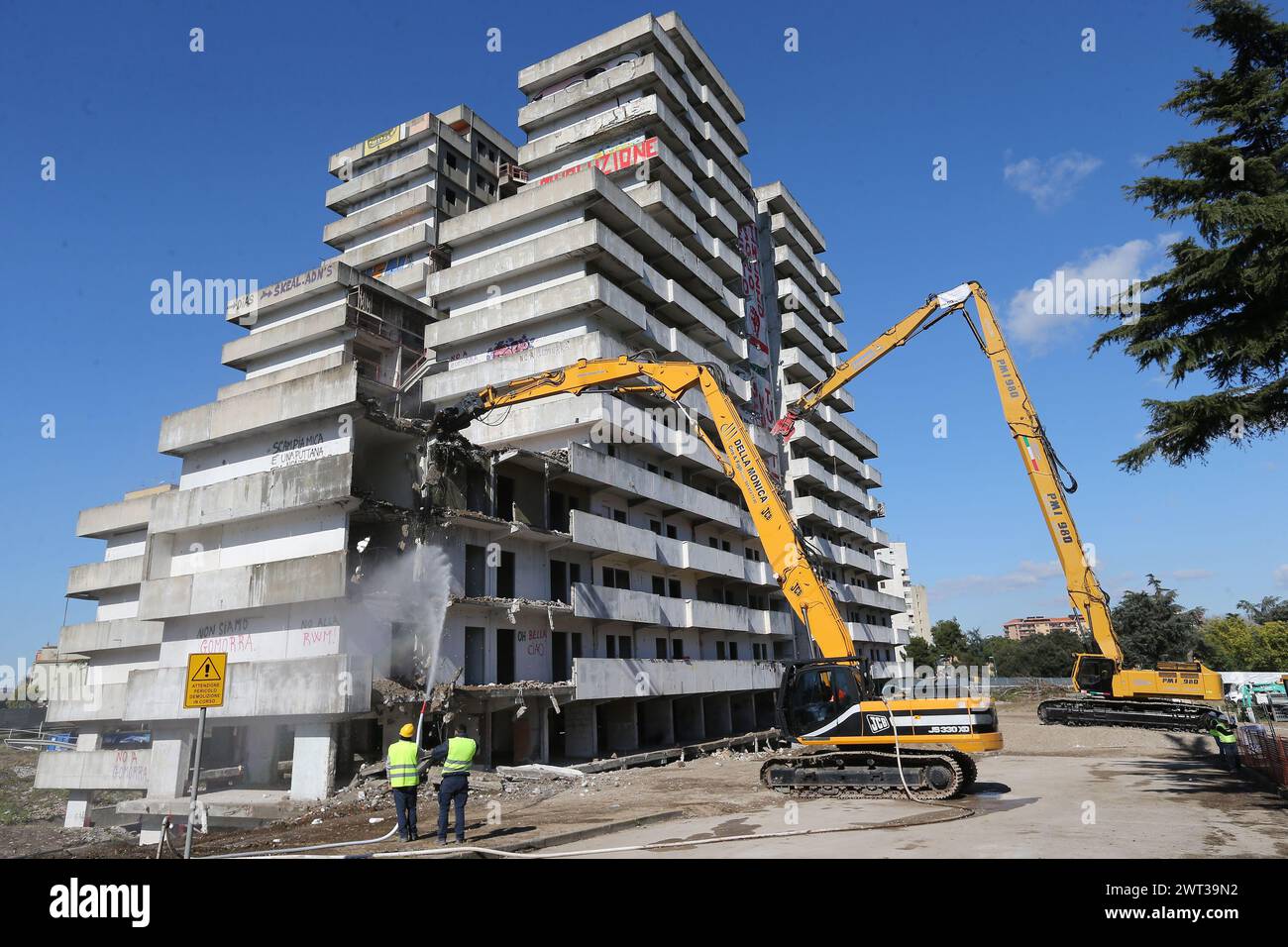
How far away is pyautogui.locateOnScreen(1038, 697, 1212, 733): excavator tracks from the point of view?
1158 inches

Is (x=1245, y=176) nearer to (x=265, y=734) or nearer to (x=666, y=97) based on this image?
(x=265, y=734)

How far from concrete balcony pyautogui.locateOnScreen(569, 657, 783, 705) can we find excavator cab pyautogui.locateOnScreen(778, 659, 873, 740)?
1237 cm

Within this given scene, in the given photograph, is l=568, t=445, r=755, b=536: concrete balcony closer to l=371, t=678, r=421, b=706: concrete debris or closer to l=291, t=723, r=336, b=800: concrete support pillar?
l=371, t=678, r=421, b=706: concrete debris

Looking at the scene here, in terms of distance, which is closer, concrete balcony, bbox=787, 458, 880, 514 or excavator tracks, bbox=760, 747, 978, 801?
excavator tracks, bbox=760, 747, 978, 801

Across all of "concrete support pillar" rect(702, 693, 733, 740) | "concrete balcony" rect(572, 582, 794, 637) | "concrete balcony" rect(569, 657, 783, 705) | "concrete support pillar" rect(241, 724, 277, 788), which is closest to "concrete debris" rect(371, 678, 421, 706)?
"concrete support pillar" rect(241, 724, 277, 788)

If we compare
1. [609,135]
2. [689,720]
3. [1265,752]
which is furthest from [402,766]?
[609,135]

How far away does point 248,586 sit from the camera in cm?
2566

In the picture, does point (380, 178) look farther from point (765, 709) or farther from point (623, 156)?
point (765, 709)

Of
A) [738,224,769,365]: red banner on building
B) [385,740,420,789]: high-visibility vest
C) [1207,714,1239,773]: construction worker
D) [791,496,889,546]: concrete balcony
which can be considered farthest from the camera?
[738,224,769,365]: red banner on building

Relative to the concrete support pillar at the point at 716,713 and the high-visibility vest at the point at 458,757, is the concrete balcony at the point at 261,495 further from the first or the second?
the concrete support pillar at the point at 716,713

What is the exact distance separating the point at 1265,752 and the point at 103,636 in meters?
49.2

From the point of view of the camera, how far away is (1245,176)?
11.8 m

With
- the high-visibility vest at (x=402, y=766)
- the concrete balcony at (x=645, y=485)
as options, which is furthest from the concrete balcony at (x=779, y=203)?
the high-visibility vest at (x=402, y=766)
